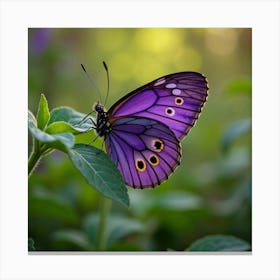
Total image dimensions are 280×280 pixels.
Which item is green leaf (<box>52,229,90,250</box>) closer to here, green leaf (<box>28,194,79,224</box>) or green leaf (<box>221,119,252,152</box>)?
green leaf (<box>28,194,79,224</box>)

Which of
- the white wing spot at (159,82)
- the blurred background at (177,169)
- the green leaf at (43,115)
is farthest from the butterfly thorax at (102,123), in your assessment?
the green leaf at (43,115)

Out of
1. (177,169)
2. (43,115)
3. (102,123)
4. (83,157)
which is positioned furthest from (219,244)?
(177,169)

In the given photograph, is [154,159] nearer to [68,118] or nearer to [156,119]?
[156,119]

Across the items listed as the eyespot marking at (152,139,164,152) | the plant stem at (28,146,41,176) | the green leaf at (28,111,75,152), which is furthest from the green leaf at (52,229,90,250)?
the green leaf at (28,111,75,152)

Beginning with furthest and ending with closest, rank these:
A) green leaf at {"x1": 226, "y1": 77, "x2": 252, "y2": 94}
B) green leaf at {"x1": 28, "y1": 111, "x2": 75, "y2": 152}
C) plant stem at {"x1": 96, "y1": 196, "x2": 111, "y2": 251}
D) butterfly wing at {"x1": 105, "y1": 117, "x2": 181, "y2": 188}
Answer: green leaf at {"x1": 226, "y1": 77, "x2": 252, "y2": 94}
plant stem at {"x1": 96, "y1": 196, "x2": 111, "y2": 251}
butterfly wing at {"x1": 105, "y1": 117, "x2": 181, "y2": 188}
green leaf at {"x1": 28, "y1": 111, "x2": 75, "y2": 152}
